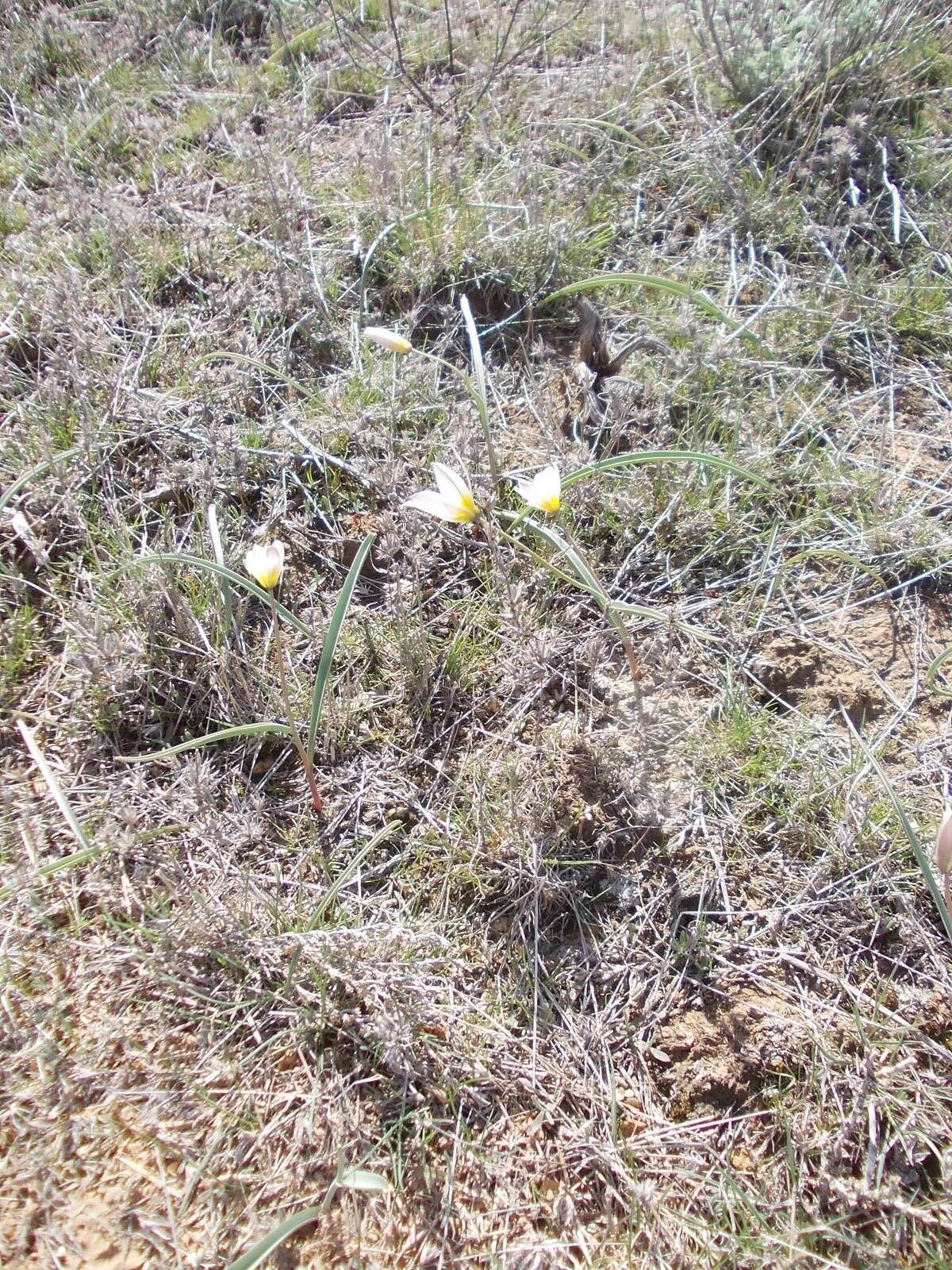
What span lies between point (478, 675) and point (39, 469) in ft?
3.37

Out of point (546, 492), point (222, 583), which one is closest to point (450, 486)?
point (546, 492)

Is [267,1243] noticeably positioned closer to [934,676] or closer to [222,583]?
[222,583]

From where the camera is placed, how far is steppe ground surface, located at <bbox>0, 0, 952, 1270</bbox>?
1312 mm

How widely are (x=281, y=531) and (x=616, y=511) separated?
2.44 feet

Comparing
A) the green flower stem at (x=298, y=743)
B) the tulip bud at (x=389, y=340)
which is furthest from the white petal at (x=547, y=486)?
the green flower stem at (x=298, y=743)

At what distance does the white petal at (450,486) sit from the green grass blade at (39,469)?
0.87m

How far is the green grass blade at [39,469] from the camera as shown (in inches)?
71.5

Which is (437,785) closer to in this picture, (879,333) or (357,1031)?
(357,1031)

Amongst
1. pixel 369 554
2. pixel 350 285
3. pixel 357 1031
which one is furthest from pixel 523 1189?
pixel 350 285

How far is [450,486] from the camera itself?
5.32 feet

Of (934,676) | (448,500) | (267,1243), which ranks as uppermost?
(448,500)

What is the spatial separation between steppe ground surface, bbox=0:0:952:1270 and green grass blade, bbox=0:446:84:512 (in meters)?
0.04

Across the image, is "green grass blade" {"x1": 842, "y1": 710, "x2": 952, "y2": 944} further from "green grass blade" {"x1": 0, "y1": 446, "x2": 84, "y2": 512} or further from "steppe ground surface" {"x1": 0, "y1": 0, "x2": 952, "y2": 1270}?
"green grass blade" {"x1": 0, "y1": 446, "x2": 84, "y2": 512}

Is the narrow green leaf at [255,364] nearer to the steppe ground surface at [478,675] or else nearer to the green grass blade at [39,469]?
the steppe ground surface at [478,675]
